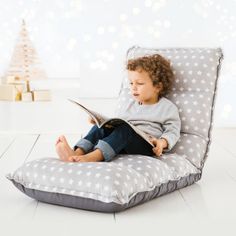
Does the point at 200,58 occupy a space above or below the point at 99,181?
above

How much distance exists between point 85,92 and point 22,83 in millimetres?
502

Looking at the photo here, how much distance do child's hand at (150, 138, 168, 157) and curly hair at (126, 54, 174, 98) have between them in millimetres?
316

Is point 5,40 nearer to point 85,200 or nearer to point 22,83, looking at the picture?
point 22,83

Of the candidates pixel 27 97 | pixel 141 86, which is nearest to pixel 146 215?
pixel 141 86

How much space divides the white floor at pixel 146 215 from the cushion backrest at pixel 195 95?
0.18 m

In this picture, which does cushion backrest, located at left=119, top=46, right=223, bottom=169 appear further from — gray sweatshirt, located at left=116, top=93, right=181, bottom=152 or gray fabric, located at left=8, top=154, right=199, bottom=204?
gray fabric, located at left=8, top=154, right=199, bottom=204

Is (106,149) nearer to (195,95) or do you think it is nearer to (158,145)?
(158,145)

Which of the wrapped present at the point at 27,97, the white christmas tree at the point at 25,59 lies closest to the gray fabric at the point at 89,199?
the wrapped present at the point at 27,97

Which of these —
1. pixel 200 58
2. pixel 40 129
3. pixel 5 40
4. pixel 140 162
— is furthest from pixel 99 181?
pixel 5 40

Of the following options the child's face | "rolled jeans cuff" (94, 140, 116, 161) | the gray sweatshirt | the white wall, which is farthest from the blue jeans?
the white wall

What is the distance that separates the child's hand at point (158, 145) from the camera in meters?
2.70

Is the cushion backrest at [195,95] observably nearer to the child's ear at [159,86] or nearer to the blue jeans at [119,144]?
the child's ear at [159,86]

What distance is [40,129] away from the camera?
464cm

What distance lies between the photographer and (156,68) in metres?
2.93
